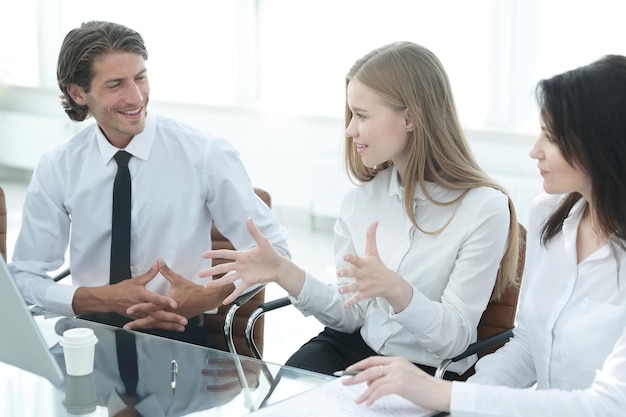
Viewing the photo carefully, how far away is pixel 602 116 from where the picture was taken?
174 cm

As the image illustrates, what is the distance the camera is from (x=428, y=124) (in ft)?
7.55

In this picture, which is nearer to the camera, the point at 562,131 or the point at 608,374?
the point at 608,374

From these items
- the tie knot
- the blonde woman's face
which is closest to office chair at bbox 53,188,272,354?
the tie knot

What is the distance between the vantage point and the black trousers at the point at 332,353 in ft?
7.79

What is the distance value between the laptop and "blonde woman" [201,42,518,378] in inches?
22.7

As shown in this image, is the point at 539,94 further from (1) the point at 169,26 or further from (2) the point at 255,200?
(1) the point at 169,26

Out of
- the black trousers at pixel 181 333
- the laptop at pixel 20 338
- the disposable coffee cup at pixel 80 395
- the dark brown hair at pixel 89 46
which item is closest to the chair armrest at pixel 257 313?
the black trousers at pixel 181 333

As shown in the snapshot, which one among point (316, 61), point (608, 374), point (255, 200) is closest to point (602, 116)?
point (608, 374)

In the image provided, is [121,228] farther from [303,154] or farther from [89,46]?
[303,154]

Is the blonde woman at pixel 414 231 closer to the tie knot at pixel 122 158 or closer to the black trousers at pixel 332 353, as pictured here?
the black trousers at pixel 332 353

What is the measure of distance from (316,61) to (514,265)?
381cm

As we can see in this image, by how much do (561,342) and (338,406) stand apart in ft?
1.68

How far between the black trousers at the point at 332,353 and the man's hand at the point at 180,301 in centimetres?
29

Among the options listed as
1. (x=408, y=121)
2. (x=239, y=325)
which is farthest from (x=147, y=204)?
(x=408, y=121)
